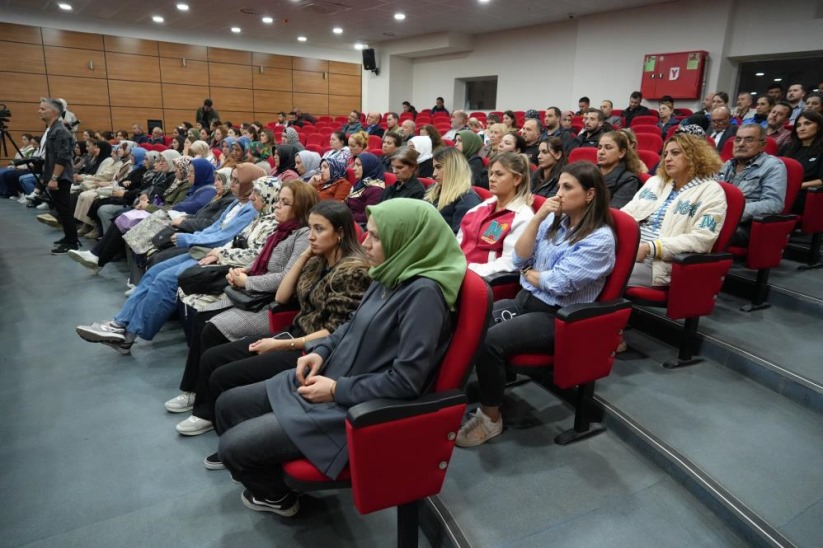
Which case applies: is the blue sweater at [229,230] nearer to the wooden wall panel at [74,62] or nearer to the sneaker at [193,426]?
the sneaker at [193,426]

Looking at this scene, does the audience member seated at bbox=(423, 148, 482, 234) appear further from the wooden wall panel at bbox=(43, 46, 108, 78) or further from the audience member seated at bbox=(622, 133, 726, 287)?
the wooden wall panel at bbox=(43, 46, 108, 78)

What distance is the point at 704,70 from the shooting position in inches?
281

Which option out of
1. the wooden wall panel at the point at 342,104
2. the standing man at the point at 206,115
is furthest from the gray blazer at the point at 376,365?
the wooden wall panel at the point at 342,104

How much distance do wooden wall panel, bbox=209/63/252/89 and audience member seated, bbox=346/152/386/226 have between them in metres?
10.3

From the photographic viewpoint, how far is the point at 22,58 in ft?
32.2

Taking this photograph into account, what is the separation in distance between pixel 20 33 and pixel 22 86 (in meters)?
0.99

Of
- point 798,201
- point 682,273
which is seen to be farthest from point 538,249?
point 798,201

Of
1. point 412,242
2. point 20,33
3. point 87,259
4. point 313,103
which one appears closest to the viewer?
point 412,242

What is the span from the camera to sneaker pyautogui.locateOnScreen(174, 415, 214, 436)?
6.58 feet

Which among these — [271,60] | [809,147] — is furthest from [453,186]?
[271,60]

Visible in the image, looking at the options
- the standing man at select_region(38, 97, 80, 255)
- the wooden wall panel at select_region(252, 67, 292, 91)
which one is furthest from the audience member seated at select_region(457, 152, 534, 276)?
the wooden wall panel at select_region(252, 67, 292, 91)

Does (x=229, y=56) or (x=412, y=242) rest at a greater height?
(x=229, y=56)

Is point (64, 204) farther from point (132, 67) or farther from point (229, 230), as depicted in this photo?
point (132, 67)

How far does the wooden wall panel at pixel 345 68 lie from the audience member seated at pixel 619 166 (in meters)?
12.1
